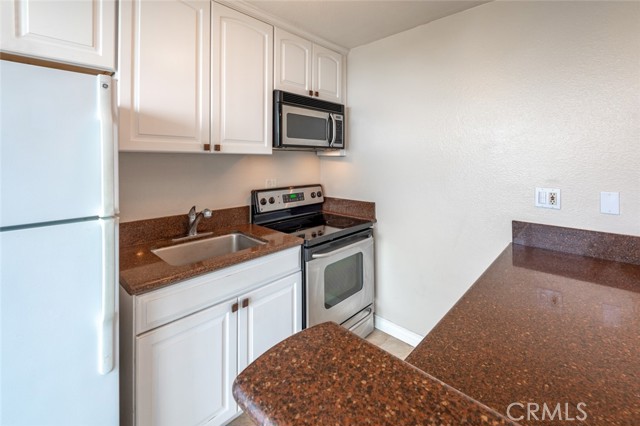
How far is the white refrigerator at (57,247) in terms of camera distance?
0.86 metres

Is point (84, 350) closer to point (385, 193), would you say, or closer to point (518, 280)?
point (518, 280)

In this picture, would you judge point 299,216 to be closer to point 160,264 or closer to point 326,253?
point 326,253

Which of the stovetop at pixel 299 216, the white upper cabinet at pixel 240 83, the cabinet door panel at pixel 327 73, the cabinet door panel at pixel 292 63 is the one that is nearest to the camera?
the white upper cabinet at pixel 240 83

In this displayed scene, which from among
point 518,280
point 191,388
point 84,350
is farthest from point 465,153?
point 84,350

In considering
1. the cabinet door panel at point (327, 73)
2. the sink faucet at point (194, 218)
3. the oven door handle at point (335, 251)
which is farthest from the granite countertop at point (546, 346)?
the cabinet door panel at point (327, 73)

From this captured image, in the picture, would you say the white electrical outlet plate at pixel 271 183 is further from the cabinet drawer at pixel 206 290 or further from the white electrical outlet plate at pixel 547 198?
the white electrical outlet plate at pixel 547 198

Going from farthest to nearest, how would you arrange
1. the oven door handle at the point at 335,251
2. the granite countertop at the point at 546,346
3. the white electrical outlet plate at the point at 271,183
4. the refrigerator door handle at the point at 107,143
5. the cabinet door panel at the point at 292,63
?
the white electrical outlet plate at the point at 271,183, the cabinet door panel at the point at 292,63, the oven door handle at the point at 335,251, the refrigerator door handle at the point at 107,143, the granite countertop at the point at 546,346

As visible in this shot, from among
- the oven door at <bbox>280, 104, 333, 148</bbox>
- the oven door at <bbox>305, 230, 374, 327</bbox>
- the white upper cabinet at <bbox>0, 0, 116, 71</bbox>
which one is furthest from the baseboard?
the white upper cabinet at <bbox>0, 0, 116, 71</bbox>

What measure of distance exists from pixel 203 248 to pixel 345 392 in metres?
1.62

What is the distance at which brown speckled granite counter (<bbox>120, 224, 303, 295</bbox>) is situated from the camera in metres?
1.20

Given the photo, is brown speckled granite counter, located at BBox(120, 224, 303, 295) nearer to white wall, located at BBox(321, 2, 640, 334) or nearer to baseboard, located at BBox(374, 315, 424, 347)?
white wall, located at BBox(321, 2, 640, 334)

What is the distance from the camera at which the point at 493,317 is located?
0.90 m

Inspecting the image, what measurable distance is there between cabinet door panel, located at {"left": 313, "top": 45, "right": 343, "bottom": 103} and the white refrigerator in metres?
1.54

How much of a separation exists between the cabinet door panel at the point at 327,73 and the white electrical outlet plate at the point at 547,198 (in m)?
1.54
